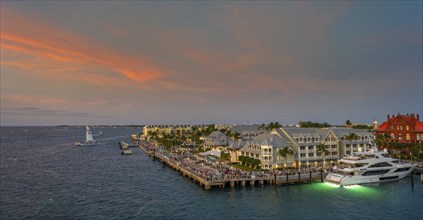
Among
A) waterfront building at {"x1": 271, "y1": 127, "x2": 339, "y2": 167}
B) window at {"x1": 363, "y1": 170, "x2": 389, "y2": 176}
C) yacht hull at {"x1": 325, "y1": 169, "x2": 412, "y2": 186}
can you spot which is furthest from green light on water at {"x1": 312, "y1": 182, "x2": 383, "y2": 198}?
waterfront building at {"x1": 271, "y1": 127, "x2": 339, "y2": 167}

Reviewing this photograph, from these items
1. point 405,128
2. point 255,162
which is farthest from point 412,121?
point 255,162

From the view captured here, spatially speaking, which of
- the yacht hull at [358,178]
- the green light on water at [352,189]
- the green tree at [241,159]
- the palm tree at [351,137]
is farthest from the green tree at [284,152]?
the palm tree at [351,137]

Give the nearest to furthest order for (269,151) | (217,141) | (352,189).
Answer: (352,189) < (269,151) < (217,141)

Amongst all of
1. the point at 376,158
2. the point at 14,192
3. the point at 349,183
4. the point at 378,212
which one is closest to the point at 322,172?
the point at 349,183

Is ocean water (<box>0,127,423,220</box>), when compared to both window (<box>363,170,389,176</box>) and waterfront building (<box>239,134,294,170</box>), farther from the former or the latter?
waterfront building (<box>239,134,294,170</box>)

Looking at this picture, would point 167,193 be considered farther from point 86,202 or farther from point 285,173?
point 285,173

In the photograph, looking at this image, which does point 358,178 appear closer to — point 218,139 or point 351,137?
point 351,137

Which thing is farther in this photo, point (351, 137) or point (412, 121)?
point (412, 121)

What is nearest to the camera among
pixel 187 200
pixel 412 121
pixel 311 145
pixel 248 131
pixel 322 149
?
pixel 187 200
